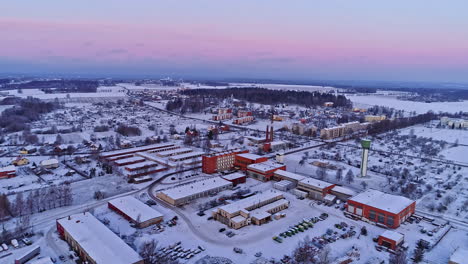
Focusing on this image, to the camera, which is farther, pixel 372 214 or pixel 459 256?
pixel 372 214

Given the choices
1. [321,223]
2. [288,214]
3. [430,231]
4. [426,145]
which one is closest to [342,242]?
[321,223]

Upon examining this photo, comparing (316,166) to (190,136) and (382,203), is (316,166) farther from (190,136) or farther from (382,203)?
(190,136)

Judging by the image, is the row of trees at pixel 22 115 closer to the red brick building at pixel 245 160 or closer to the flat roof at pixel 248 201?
the red brick building at pixel 245 160

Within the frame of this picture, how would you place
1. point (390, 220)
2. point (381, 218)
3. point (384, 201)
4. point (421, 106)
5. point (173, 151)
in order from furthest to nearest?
point (421, 106), point (173, 151), point (384, 201), point (381, 218), point (390, 220)

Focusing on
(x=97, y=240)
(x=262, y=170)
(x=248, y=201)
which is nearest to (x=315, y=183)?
(x=262, y=170)

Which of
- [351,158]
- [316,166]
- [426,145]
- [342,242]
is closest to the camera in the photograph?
[342,242]

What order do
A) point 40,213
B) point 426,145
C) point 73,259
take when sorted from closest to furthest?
point 73,259 → point 40,213 → point 426,145

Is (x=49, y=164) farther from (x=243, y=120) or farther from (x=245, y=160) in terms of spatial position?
(x=243, y=120)

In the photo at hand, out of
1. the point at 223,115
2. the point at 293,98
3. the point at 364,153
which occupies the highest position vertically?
the point at 293,98

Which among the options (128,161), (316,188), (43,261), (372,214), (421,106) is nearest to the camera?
(43,261)
